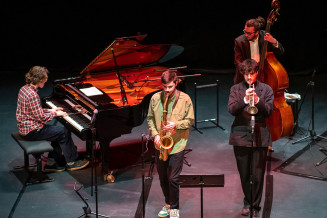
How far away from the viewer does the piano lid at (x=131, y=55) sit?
763cm

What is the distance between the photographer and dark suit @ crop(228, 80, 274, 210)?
5875mm

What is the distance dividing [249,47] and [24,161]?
344 cm

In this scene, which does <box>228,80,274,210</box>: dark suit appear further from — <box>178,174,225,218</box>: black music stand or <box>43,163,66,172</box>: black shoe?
<box>43,163,66,172</box>: black shoe

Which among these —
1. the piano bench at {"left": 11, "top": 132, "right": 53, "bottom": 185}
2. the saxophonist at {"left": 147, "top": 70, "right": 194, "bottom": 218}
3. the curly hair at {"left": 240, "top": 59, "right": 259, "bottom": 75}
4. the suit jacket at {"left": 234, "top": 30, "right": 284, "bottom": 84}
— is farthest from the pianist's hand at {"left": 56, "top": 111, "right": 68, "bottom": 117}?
the curly hair at {"left": 240, "top": 59, "right": 259, "bottom": 75}

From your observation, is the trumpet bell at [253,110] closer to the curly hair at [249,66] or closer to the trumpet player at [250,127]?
the trumpet player at [250,127]

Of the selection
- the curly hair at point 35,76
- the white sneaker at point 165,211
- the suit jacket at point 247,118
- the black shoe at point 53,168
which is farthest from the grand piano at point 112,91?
the suit jacket at point 247,118

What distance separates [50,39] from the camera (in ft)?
40.7

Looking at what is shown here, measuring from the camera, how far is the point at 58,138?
7.41m

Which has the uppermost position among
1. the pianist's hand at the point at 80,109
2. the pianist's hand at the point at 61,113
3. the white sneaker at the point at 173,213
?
the pianist's hand at the point at 80,109

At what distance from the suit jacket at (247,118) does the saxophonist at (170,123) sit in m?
0.47

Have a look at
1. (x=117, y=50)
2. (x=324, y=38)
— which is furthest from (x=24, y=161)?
(x=324, y=38)

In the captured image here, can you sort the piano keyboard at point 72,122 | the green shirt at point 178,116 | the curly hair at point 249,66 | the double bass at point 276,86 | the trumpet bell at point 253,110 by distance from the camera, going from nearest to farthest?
the trumpet bell at point 253,110 → the curly hair at point 249,66 → the green shirt at point 178,116 → the piano keyboard at point 72,122 → the double bass at point 276,86

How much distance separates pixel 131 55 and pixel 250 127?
2789 mm

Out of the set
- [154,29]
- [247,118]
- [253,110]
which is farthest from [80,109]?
[154,29]
